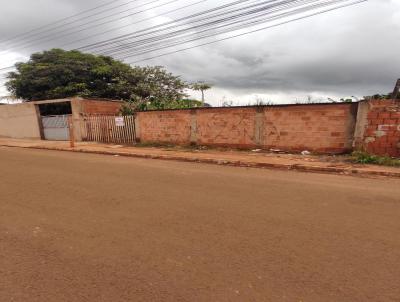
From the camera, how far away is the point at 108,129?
17.0m

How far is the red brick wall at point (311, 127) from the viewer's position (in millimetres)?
10094

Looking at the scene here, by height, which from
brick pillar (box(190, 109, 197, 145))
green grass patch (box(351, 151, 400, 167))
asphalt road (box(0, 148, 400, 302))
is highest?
brick pillar (box(190, 109, 197, 145))

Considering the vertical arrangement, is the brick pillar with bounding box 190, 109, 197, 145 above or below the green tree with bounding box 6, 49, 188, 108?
below

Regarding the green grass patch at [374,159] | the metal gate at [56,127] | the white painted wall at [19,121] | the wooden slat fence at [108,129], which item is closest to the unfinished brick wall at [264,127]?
the green grass patch at [374,159]

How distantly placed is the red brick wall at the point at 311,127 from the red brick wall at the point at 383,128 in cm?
67

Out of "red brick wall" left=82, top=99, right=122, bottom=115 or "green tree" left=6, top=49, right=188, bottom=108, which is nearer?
"red brick wall" left=82, top=99, right=122, bottom=115

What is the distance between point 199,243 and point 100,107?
17.7 metres

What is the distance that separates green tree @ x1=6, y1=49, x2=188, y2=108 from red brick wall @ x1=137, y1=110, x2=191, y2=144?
8.48 m

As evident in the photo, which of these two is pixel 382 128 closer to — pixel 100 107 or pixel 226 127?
pixel 226 127

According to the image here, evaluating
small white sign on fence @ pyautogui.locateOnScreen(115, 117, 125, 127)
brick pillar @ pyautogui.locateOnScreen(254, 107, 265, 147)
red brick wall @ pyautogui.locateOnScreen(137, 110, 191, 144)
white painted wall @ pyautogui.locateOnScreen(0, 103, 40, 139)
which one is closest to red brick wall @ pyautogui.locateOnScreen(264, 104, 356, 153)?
brick pillar @ pyautogui.locateOnScreen(254, 107, 265, 147)

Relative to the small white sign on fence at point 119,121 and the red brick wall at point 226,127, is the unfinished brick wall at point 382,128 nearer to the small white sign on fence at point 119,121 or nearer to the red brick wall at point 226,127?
the red brick wall at point 226,127

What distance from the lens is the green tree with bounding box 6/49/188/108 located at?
936 inches

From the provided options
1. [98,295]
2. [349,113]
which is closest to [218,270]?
[98,295]

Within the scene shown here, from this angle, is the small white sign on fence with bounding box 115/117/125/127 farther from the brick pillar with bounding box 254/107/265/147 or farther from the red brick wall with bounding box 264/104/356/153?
the red brick wall with bounding box 264/104/356/153
